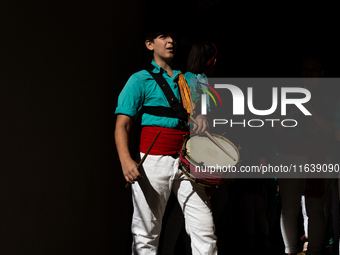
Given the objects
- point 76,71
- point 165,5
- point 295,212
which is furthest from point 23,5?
point 295,212

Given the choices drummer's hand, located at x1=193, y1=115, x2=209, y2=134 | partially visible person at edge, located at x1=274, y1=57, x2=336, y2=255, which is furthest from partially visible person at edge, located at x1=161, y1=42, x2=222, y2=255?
partially visible person at edge, located at x1=274, y1=57, x2=336, y2=255

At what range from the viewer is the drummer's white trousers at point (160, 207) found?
6.01 ft

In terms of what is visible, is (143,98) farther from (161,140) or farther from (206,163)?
(206,163)

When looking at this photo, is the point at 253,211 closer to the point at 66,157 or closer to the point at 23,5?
the point at 66,157

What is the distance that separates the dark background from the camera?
191cm

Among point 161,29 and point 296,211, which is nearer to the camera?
point 161,29

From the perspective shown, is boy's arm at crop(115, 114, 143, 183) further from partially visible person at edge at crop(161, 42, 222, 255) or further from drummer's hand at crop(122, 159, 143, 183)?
partially visible person at edge at crop(161, 42, 222, 255)

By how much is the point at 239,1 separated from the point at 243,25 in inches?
13.4

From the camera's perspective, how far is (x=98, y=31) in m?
2.32

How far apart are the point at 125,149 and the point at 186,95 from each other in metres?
0.50

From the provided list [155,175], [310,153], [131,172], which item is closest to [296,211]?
[310,153]

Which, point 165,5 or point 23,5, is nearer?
point 23,5

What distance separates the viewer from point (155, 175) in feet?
6.08

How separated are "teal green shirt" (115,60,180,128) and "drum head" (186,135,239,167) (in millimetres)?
166
